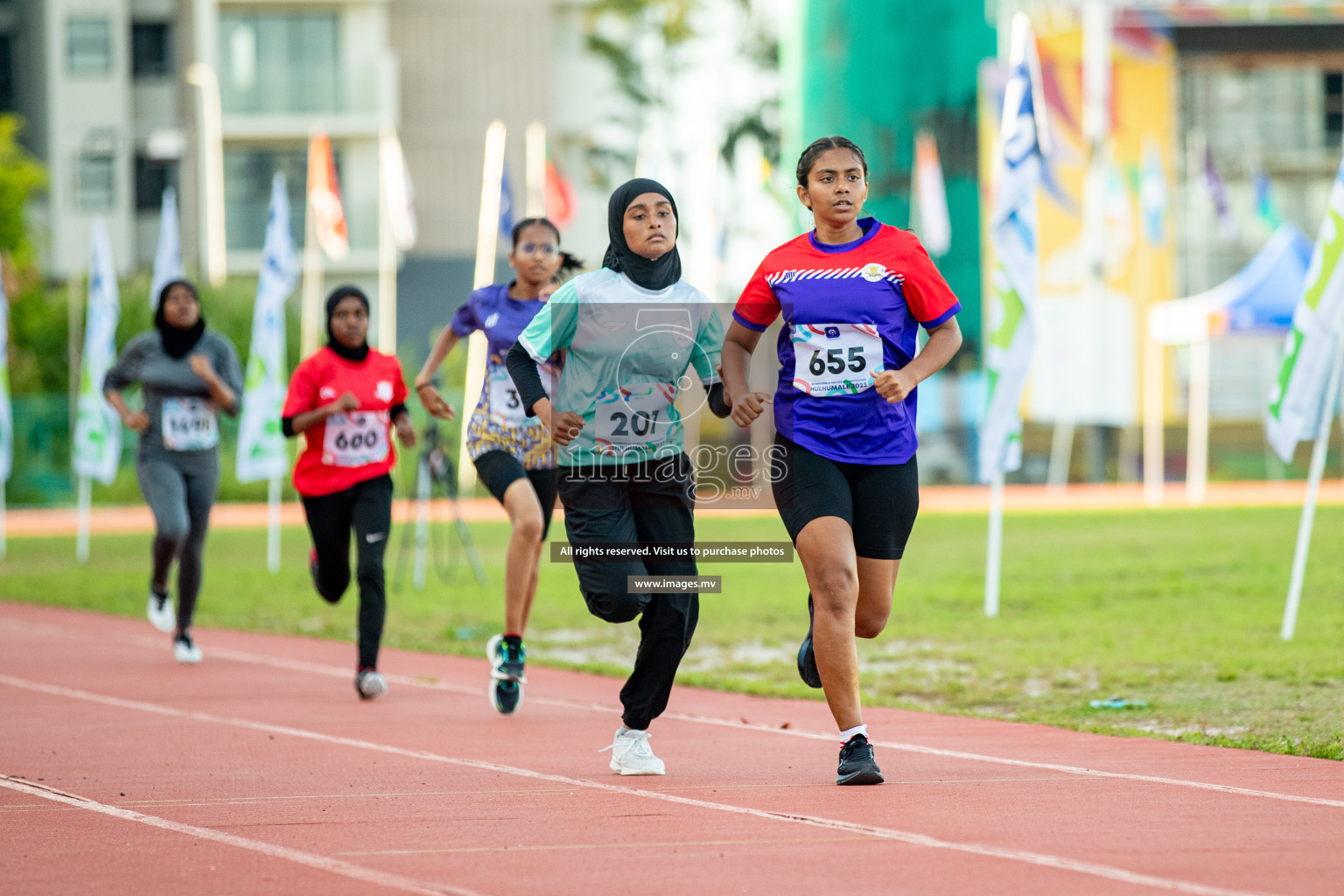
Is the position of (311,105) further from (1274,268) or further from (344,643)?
(344,643)

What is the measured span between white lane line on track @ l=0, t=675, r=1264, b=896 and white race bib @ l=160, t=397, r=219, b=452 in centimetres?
213

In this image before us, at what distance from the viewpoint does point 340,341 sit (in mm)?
9797

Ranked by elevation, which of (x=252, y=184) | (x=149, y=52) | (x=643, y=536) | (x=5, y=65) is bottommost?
(x=643, y=536)

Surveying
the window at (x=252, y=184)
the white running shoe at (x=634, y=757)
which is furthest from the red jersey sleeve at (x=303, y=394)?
the window at (x=252, y=184)

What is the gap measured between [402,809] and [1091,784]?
102 inches

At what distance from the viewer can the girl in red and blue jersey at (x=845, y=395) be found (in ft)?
21.3

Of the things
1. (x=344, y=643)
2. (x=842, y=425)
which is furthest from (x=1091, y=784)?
(x=344, y=643)

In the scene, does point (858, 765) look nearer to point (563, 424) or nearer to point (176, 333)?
point (563, 424)

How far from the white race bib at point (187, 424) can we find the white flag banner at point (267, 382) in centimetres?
799

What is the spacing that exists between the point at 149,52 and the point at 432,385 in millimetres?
40814

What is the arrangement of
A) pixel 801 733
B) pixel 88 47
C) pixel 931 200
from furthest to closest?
pixel 88 47 < pixel 931 200 < pixel 801 733

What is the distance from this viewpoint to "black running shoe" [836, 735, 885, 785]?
21.3ft

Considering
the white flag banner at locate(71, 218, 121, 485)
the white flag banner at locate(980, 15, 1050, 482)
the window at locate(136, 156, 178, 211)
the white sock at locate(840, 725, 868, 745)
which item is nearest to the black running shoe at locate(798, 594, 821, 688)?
the white sock at locate(840, 725, 868, 745)

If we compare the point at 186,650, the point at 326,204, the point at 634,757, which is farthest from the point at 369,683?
the point at 326,204
